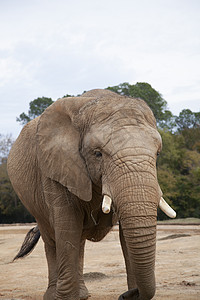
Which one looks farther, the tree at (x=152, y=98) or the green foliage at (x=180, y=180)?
the tree at (x=152, y=98)

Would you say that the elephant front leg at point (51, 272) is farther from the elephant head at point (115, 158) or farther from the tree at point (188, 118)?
the tree at point (188, 118)

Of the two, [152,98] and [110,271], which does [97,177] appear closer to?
[110,271]

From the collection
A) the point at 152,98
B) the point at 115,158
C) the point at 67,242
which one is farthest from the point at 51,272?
the point at 152,98

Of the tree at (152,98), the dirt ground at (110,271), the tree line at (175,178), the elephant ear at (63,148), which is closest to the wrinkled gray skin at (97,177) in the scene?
the elephant ear at (63,148)

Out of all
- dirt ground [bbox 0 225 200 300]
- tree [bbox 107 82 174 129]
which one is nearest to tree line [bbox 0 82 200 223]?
tree [bbox 107 82 174 129]

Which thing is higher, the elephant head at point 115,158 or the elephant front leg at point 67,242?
the elephant head at point 115,158

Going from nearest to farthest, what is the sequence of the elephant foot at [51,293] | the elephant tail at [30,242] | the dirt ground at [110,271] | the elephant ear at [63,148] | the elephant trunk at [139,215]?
the elephant trunk at [139,215]
the elephant ear at [63,148]
the elephant foot at [51,293]
the dirt ground at [110,271]
the elephant tail at [30,242]

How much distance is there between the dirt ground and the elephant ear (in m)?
2.52

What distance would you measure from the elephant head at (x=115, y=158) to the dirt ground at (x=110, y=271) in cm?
197

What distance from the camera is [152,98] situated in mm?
50094

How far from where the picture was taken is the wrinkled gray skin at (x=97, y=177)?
4262 mm

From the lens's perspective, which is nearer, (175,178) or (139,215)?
(139,215)

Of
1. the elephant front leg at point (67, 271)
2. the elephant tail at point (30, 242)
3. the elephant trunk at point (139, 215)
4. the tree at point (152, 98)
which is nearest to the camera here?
the elephant trunk at point (139, 215)

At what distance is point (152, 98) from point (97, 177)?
45967mm
